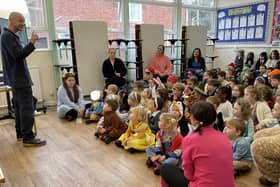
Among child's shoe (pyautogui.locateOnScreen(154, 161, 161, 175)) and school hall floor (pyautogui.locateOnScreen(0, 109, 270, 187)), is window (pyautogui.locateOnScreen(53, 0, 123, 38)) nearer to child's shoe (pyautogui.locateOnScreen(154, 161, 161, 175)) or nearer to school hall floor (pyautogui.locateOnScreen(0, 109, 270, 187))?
school hall floor (pyautogui.locateOnScreen(0, 109, 270, 187))

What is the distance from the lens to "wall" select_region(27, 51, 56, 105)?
180 inches

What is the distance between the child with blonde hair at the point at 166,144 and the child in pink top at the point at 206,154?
73 centimetres

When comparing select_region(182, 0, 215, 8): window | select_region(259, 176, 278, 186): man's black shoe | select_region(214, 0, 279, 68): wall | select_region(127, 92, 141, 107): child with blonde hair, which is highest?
select_region(182, 0, 215, 8): window

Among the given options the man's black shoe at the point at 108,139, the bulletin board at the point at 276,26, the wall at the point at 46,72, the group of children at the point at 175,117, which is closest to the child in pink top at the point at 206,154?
the group of children at the point at 175,117

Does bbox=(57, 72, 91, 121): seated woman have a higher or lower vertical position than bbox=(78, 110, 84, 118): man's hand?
higher

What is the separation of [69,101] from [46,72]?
1.15m

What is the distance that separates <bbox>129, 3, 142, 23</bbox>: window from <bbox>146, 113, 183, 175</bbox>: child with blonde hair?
411 centimetres

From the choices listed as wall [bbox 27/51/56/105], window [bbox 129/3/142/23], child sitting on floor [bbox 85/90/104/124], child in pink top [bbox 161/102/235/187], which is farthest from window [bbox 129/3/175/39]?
child in pink top [bbox 161/102/235/187]

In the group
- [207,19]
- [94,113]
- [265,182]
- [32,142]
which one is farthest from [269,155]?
[207,19]

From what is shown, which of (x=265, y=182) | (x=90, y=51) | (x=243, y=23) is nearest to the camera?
(x=265, y=182)

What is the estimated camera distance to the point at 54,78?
15.7 feet

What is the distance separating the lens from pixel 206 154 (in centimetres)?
130

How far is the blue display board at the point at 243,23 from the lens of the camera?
6.19 meters

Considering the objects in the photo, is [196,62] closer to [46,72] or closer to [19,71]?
[46,72]
